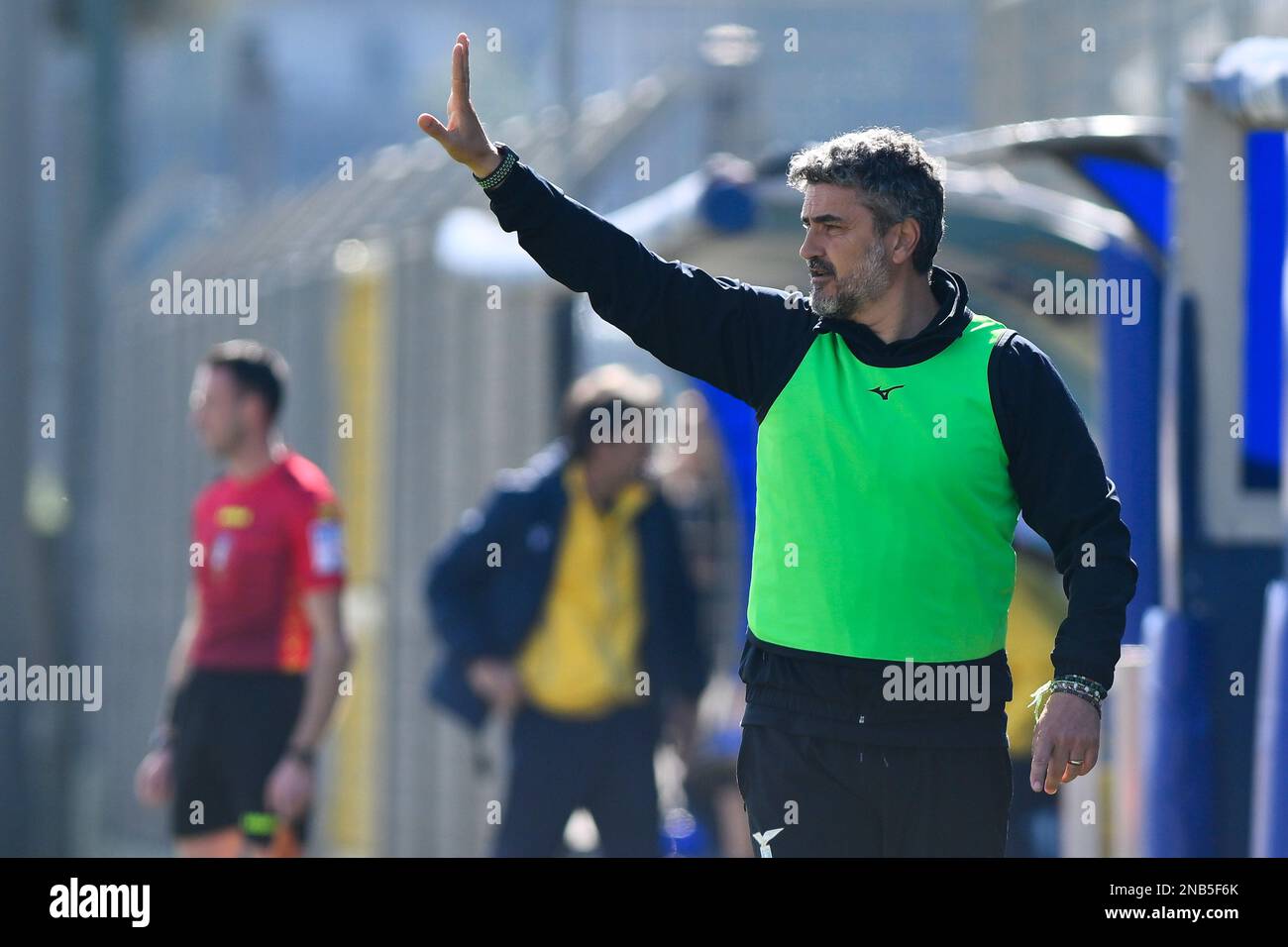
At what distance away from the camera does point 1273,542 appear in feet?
17.4

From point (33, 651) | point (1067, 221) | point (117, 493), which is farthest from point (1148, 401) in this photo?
point (117, 493)

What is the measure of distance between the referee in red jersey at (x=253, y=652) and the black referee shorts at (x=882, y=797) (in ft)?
9.67

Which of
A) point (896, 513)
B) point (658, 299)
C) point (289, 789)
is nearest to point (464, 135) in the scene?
point (658, 299)

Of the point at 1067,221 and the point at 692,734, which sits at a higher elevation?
the point at 1067,221

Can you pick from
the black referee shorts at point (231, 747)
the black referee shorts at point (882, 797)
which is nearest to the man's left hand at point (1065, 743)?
the black referee shorts at point (882, 797)

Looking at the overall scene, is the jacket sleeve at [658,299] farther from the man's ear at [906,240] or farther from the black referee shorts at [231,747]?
the black referee shorts at [231,747]

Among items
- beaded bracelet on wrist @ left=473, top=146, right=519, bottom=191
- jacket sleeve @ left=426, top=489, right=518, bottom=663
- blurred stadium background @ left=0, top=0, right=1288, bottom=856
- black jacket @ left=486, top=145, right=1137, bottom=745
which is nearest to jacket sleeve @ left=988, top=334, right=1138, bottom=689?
black jacket @ left=486, top=145, right=1137, bottom=745

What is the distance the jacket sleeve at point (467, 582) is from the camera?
675cm

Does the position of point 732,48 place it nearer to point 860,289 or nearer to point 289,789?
point 289,789

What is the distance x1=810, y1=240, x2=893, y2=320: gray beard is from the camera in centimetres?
354

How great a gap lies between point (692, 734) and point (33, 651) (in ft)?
11.1

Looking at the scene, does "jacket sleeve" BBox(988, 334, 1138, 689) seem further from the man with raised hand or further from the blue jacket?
the blue jacket
